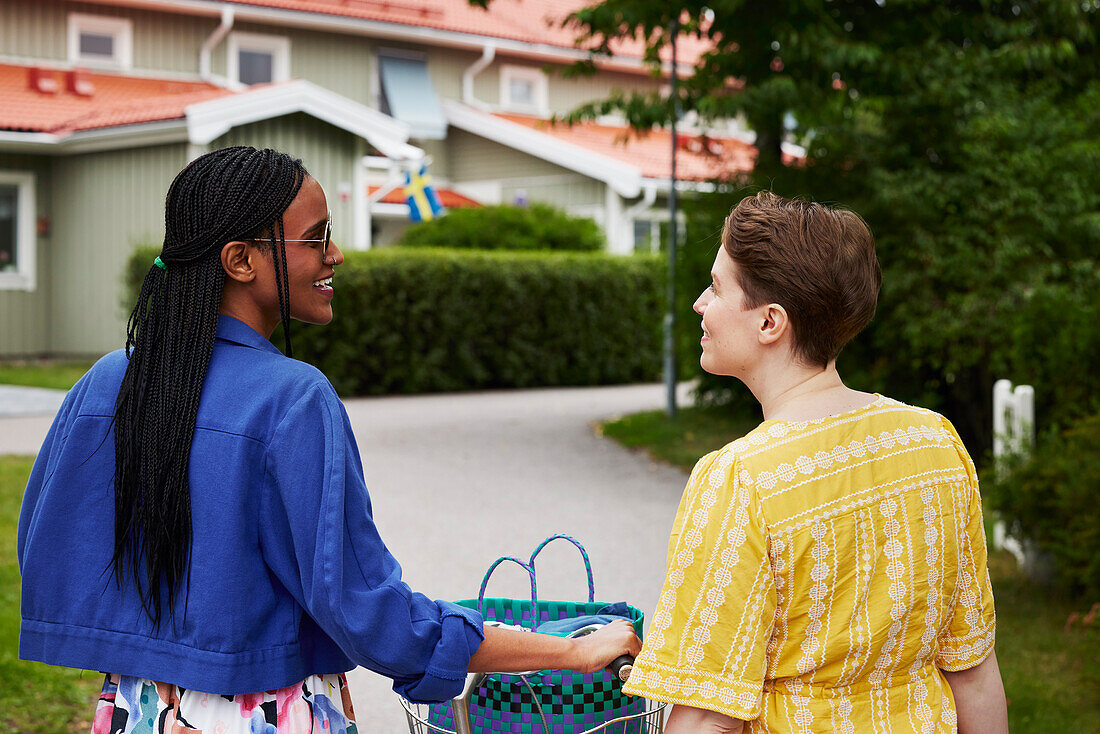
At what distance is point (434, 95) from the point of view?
25.7 metres

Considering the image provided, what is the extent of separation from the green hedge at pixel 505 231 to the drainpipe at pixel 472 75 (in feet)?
24.1

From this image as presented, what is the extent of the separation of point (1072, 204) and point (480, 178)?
1776 cm

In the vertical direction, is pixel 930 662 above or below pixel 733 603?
below

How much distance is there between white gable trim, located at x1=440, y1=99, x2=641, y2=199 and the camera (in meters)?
23.7

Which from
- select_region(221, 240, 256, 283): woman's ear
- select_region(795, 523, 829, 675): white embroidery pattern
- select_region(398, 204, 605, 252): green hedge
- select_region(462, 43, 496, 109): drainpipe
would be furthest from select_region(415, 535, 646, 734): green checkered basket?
select_region(462, 43, 496, 109): drainpipe

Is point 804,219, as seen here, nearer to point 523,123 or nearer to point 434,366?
point 434,366

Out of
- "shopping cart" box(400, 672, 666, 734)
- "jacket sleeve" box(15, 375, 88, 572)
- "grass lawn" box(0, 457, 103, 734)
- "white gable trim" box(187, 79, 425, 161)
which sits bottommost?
"grass lawn" box(0, 457, 103, 734)

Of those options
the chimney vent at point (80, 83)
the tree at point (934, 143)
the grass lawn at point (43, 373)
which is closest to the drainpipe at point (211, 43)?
the chimney vent at point (80, 83)

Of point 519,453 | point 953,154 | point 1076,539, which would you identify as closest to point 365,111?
point 519,453

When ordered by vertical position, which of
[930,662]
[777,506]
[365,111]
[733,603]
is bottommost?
[930,662]

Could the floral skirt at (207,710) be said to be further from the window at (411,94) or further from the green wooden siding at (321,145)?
the window at (411,94)

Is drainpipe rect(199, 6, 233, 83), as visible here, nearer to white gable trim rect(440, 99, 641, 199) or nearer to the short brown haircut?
white gable trim rect(440, 99, 641, 199)

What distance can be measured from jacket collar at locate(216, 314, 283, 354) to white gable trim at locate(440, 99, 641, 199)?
21859mm

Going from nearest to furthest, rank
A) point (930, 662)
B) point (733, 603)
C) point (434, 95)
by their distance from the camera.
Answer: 1. point (733, 603)
2. point (930, 662)
3. point (434, 95)
